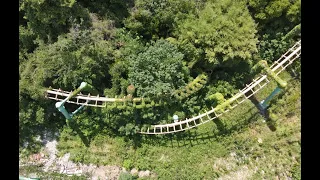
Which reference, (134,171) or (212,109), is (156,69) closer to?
(212,109)

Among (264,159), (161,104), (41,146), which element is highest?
(161,104)

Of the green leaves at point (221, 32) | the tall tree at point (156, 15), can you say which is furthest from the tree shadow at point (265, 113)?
the tall tree at point (156, 15)

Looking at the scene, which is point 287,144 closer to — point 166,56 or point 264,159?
point 264,159

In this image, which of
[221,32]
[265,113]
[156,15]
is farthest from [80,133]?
[265,113]

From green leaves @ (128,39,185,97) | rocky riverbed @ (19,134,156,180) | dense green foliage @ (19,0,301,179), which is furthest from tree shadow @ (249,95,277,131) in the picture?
rocky riverbed @ (19,134,156,180)

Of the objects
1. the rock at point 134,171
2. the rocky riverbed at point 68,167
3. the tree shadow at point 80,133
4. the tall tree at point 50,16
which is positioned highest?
the tall tree at point 50,16

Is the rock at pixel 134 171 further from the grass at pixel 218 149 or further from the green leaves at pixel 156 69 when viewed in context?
the green leaves at pixel 156 69

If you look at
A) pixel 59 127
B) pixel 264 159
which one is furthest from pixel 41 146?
pixel 264 159
